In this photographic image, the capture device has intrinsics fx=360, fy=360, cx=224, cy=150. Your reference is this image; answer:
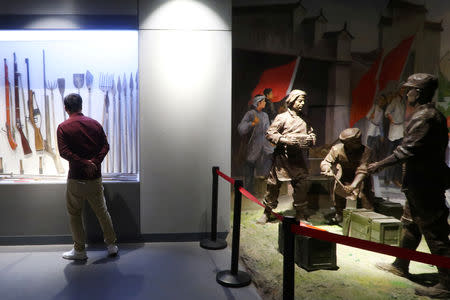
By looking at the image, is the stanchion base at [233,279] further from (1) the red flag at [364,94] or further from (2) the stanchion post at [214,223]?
(1) the red flag at [364,94]

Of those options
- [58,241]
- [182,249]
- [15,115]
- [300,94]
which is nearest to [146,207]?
[182,249]

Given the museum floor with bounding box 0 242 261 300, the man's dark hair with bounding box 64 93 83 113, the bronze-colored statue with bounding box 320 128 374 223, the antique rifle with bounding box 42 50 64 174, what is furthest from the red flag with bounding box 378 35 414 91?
the antique rifle with bounding box 42 50 64 174

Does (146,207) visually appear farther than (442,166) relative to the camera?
Yes

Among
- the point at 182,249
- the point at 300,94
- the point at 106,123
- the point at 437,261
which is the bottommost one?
the point at 182,249

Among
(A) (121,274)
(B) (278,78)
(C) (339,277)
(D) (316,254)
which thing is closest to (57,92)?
(A) (121,274)

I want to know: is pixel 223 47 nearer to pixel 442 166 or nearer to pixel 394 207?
pixel 442 166

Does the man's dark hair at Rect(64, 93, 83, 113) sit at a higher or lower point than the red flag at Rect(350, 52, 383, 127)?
lower

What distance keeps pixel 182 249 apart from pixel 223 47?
2760mm

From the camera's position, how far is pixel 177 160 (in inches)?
194

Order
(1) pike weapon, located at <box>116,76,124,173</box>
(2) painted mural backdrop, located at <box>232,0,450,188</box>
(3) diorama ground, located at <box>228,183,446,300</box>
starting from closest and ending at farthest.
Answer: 1. (3) diorama ground, located at <box>228,183,446,300</box>
2. (1) pike weapon, located at <box>116,76,124,173</box>
3. (2) painted mural backdrop, located at <box>232,0,450,188</box>

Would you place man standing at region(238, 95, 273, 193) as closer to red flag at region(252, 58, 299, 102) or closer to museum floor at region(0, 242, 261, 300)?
red flag at region(252, 58, 299, 102)

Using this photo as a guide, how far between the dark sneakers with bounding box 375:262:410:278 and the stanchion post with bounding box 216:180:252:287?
1.47 meters

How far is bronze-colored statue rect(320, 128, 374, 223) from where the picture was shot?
5059 millimetres

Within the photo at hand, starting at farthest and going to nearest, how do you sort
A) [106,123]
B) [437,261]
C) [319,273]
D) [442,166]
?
[106,123] → [319,273] → [442,166] → [437,261]
